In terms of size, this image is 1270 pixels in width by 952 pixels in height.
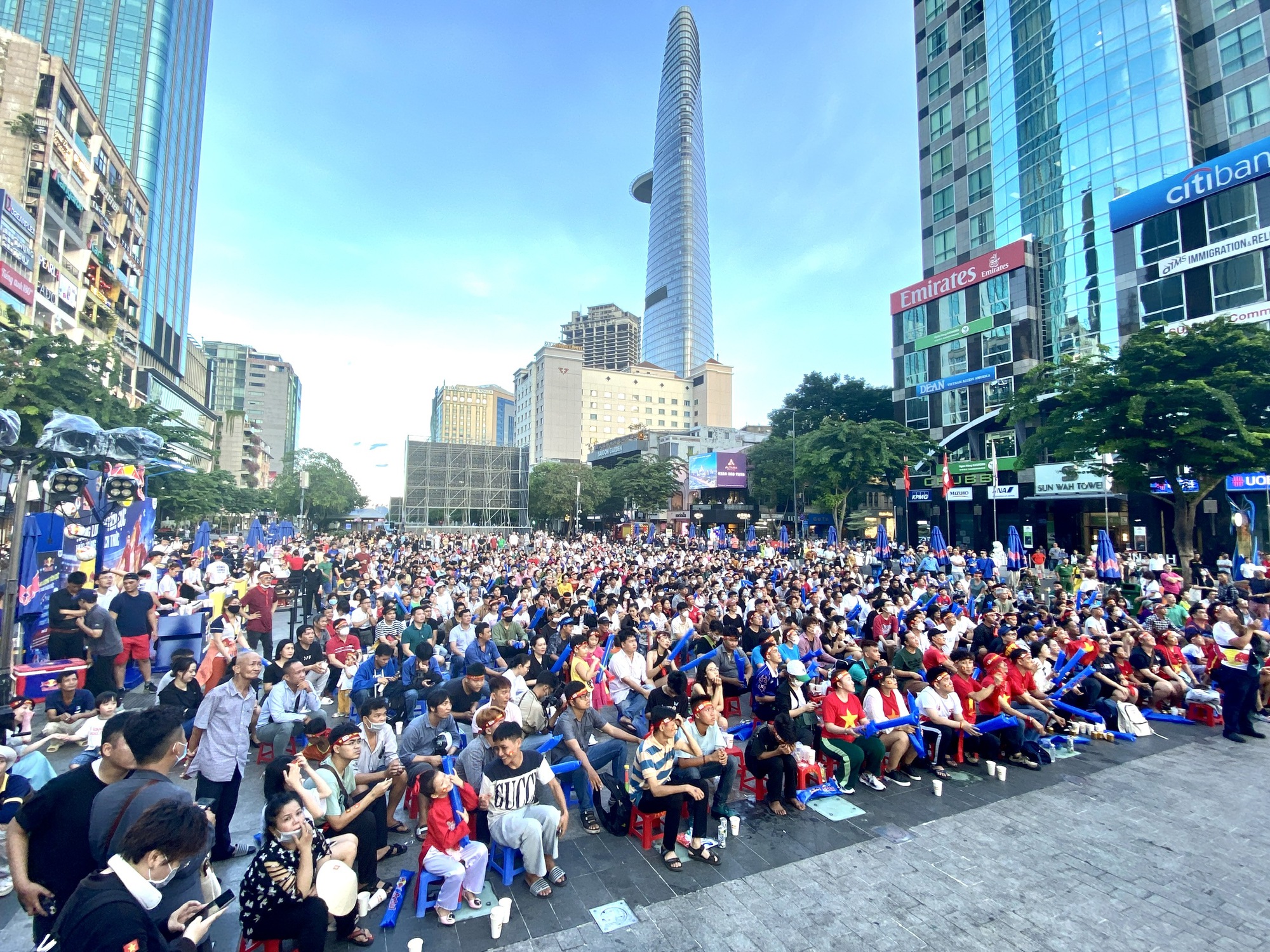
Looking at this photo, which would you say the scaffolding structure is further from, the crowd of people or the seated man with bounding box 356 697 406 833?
the seated man with bounding box 356 697 406 833

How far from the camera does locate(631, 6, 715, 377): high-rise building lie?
156 metres

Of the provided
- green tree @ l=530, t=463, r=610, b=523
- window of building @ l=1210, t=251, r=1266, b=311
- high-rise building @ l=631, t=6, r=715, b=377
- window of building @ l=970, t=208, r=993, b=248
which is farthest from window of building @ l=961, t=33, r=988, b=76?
high-rise building @ l=631, t=6, r=715, b=377

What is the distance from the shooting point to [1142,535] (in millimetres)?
30344

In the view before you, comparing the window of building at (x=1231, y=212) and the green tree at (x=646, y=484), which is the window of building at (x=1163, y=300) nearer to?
the window of building at (x=1231, y=212)

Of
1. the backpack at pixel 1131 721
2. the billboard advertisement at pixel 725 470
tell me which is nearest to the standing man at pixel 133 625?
the backpack at pixel 1131 721

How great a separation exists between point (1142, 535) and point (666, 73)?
192 metres

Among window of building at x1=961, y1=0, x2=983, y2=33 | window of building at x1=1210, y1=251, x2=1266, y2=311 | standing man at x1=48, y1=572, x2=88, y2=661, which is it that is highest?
window of building at x1=961, y1=0, x2=983, y2=33

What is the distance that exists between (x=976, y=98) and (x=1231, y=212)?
2013cm

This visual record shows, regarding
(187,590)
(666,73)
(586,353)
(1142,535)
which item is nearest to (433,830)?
(187,590)

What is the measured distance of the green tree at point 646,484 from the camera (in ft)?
205

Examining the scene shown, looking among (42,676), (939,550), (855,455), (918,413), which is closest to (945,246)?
(918,413)

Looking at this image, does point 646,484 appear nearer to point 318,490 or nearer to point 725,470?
point 725,470

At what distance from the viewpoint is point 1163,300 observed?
2852 centimetres

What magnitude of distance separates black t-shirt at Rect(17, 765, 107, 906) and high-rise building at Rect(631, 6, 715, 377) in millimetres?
154678
